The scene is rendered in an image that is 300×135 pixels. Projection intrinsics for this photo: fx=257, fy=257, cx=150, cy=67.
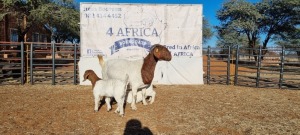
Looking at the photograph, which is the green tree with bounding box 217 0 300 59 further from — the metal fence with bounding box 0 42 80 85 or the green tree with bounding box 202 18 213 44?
the metal fence with bounding box 0 42 80 85

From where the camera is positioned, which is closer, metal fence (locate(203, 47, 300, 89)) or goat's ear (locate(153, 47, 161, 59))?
goat's ear (locate(153, 47, 161, 59))

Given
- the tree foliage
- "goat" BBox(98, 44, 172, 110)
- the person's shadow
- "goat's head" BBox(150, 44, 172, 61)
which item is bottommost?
the person's shadow

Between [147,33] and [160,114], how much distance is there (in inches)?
212

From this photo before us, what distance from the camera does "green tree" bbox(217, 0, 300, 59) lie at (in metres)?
28.6

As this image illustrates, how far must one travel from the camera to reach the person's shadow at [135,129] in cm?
510

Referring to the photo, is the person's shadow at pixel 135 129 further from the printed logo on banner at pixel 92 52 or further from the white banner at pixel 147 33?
the printed logo on banner at pixel 92 52

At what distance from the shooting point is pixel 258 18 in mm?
29578

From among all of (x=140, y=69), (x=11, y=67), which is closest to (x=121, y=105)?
(x=140, y=69)

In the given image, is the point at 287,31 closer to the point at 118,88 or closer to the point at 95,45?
the point at 95,45

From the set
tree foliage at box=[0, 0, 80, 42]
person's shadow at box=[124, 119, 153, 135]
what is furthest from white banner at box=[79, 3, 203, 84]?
tree foliage at box=[0, 0, 80, 42]

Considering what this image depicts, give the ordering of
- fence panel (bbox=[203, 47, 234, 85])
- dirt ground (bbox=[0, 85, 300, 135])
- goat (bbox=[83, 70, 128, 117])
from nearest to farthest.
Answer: dirt ground (bbox=[0, 85, 300, 135]), goat (bbox=[83, 70, 128, 117]), fence panel (bbox=[203, 47, 234, 85])

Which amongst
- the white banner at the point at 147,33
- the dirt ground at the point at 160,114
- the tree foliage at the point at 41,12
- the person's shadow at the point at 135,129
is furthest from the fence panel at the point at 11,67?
the person's shadow at the point at 135,129

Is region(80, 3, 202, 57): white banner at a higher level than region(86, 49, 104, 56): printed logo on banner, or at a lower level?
higher

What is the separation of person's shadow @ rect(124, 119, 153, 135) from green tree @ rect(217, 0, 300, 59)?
25716 mm
